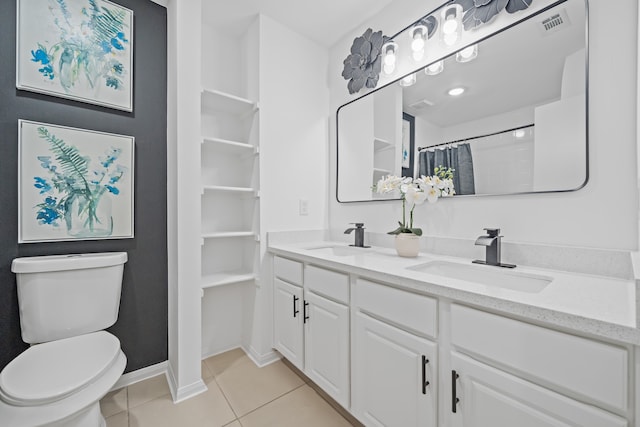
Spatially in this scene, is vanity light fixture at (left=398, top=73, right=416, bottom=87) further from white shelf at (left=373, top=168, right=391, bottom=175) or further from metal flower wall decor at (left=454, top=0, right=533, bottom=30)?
white shelf at (left=373, top=168, right=391, bottom=175)

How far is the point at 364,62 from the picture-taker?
79.0 inches

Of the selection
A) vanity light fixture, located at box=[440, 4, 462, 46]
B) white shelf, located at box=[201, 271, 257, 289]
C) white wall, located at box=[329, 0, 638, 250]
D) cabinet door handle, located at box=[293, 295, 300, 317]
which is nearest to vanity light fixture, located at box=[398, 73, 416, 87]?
vanity light fixture, located at box=[440, 4, 462, 46]

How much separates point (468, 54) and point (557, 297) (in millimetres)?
1301

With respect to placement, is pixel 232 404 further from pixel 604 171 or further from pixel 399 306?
pixel 604 171

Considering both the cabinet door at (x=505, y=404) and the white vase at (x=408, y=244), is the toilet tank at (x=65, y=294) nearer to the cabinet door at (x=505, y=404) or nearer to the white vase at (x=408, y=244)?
the white vase at (x=408, y=244)

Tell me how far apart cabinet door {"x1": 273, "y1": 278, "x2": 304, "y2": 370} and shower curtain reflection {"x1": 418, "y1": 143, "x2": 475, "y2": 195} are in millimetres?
1103

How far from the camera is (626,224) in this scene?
40.4 inches

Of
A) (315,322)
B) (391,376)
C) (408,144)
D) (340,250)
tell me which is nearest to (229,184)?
(340,250)

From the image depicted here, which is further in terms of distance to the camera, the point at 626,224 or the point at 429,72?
the point at 429,72

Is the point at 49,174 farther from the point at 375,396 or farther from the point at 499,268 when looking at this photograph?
the point at 499,268

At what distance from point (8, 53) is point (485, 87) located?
2.47 metres

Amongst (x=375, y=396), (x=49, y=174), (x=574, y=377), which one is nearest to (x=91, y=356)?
(x=49, y=174)

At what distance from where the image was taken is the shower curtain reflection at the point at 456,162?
147 cm

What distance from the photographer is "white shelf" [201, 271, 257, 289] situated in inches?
71.1
